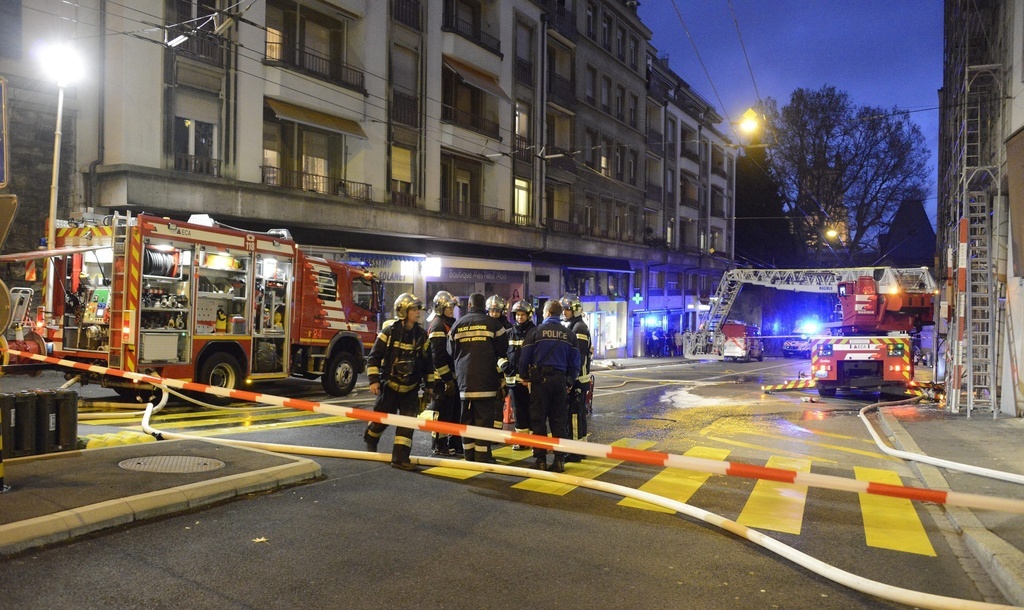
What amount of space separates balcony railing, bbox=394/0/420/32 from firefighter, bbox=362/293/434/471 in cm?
1861

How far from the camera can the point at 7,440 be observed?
711 cm

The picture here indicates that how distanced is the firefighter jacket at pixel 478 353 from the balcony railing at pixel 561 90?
85.2 ft

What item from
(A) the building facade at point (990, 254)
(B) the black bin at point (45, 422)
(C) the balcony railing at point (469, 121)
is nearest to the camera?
(B) the black bin at point (45, 422)

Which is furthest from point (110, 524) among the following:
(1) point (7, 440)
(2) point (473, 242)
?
(2) point (473, 242)

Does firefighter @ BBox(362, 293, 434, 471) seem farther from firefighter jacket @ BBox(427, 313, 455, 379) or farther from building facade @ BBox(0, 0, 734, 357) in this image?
building facade @ BBox(0, 0, 734, 357)

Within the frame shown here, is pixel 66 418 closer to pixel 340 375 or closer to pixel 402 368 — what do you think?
pixel 402 368

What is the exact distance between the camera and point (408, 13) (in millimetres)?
24906

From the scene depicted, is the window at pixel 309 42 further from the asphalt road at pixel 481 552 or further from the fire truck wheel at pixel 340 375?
the asphalt road at pixel 481 552

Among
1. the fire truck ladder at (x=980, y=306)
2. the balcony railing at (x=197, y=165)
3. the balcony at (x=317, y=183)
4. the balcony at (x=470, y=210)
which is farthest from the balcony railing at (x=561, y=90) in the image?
the fire truck ladder at (x=980, y=306)

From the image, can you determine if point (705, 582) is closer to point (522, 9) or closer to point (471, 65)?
point (471, 65)

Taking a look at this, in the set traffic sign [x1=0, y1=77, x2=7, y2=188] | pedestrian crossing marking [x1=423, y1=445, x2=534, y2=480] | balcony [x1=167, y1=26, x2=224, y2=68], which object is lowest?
pedestrian crossing marking [x1=423, y1=445, x2=534, y2=480]

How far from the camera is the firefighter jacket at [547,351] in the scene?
8391mm

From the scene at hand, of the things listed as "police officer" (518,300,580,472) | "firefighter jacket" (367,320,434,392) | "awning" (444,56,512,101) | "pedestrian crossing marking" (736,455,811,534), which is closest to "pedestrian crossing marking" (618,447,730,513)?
"pedestrian crossing marking" (736,455,811,534)

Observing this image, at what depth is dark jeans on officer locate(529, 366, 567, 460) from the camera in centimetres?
836
